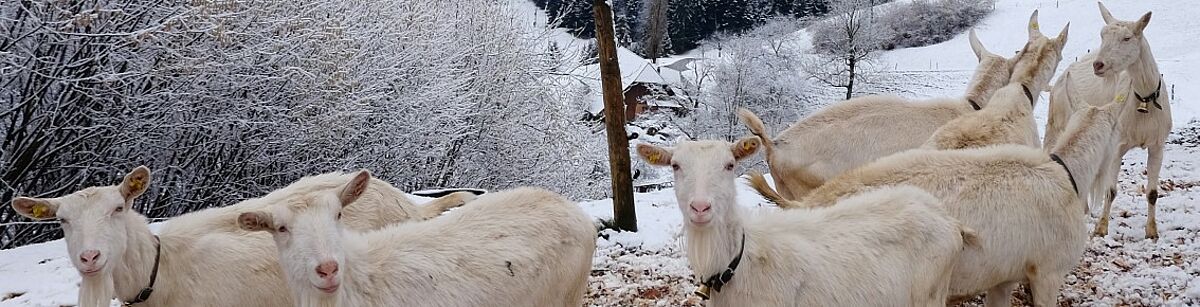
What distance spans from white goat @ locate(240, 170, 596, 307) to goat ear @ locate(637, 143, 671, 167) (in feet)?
2.60

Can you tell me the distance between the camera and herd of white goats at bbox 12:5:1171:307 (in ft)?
12.8

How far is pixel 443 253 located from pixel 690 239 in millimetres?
1365

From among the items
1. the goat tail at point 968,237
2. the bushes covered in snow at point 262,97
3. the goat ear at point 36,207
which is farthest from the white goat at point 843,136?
the bushes covered in snow at point 262,97

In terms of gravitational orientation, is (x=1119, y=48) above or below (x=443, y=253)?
above

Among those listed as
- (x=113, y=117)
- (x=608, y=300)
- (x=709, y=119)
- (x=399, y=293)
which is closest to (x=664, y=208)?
(x=608, y=300)

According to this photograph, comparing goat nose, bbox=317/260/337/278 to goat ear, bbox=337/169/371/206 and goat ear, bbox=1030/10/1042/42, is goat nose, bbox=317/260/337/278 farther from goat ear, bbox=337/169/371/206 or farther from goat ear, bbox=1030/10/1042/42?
goat ear, bbox=1030/10/1042/42

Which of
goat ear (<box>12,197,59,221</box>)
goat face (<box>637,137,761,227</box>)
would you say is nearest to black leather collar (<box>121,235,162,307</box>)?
goat ear (<box>12,197,59,221</box>)

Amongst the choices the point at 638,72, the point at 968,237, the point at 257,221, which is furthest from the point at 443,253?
the point at 638,72

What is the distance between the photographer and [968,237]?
448 cm

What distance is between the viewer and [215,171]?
13602 millimetres

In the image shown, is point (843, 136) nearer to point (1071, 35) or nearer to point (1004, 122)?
point (1004, 122)

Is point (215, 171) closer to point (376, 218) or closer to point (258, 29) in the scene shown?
point (258, 29)

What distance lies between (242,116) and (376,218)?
7.96 m

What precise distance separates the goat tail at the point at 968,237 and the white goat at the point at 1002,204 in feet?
0.30
